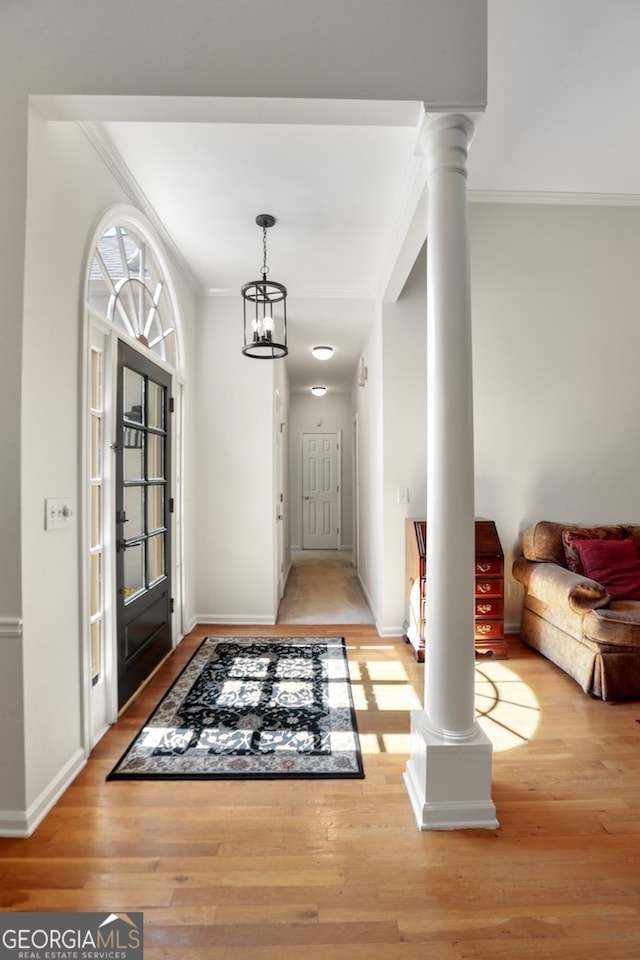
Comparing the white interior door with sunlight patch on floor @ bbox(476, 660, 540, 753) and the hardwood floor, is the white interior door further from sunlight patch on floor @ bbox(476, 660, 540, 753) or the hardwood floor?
the hardwood floor

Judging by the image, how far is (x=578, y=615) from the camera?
2.83 m

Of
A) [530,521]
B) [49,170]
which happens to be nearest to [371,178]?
[49,170]

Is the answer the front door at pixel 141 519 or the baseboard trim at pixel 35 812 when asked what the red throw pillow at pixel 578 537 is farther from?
the baseboard trim at pixel 35 812

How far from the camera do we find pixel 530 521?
146 inches

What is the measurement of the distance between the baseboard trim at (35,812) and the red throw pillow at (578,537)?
314 centimetres

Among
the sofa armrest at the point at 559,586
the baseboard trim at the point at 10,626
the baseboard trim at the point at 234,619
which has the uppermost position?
the baseboard trim at the point at 10,626

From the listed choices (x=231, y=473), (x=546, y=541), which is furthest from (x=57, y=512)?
(x=546, y=541)

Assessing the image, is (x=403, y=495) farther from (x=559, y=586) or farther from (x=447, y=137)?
(x=447, y=137)

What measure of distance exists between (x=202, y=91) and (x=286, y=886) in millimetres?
Result: 2643

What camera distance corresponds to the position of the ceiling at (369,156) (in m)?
2.19

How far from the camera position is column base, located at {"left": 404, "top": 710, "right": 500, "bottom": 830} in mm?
1712

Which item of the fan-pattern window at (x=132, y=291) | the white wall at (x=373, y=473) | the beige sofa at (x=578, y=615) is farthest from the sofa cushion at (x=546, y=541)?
the fan-pattern window at (x=132, y=291)

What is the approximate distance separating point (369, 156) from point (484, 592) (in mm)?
2696

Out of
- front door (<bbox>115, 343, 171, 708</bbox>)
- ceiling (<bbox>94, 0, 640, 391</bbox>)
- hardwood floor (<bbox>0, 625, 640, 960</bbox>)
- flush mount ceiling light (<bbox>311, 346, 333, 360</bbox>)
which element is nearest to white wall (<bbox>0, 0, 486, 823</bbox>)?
ceiling (<bbox>94, 0, 640, 391</bbox>)
